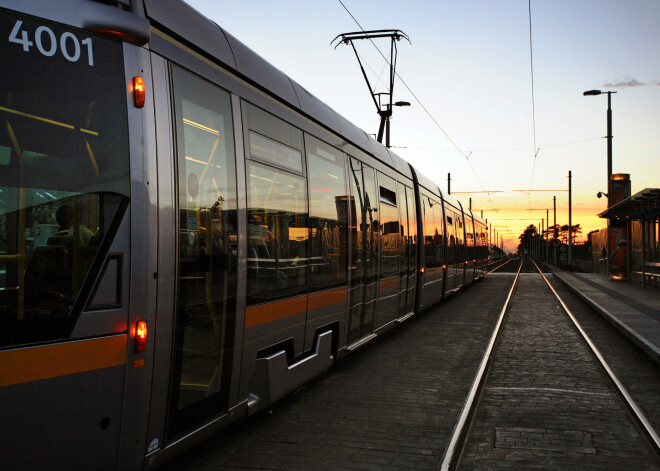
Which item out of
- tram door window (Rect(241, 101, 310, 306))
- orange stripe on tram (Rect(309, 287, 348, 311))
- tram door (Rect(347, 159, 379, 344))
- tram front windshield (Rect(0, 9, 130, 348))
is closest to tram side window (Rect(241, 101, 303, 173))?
tram door window (Rect(241, 101, 310, 306))

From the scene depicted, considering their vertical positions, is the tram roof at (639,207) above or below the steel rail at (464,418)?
above

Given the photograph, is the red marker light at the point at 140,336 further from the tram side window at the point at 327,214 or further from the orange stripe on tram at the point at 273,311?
the tram side window at the point at 327,214

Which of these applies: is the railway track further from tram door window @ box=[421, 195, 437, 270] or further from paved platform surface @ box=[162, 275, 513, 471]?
tram door window @ box=[421, 195, 437, 270]

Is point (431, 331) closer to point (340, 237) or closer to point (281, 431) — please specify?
point (340, 237)

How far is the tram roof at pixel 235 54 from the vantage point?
397 cm

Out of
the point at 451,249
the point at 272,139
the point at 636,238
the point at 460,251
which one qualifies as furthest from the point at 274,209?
the point at 636,238

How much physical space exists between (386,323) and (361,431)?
4399 millimetres

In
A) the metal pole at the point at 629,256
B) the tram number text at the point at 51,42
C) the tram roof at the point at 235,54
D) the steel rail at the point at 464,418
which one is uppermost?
the tram roof at the point at 235,54

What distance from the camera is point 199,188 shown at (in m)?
4.08

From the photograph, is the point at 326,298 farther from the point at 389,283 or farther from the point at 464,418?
the point at 389,283

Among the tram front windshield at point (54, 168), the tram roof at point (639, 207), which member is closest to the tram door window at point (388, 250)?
the tram front windshield at point (54, 168)

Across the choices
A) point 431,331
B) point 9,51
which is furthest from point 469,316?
point 9,51

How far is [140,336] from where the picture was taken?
3453mm

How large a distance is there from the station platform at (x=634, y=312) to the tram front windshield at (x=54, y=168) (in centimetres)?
803
